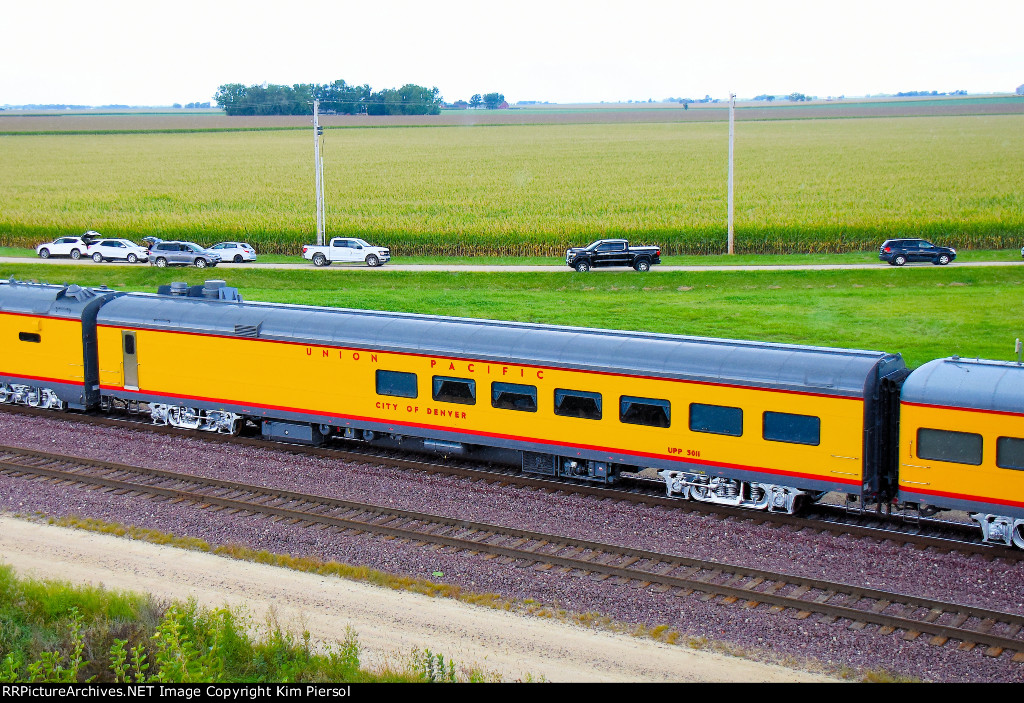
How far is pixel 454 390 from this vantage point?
23.1m

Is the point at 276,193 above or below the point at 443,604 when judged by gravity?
above

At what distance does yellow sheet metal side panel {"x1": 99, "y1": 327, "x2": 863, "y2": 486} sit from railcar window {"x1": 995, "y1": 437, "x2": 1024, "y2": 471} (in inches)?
86.8

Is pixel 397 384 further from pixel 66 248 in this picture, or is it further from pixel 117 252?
pixel 66 248

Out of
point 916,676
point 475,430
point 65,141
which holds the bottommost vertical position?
point 916,676

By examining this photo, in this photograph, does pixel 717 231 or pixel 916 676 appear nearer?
pixel 916 676

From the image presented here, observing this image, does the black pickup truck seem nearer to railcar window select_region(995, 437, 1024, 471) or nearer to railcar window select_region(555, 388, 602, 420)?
railcar window select_region(555, 388, 602, 420)

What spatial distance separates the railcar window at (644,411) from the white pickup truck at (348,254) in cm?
4062

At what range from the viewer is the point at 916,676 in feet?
47.5

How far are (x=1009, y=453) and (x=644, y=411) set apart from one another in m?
6.44

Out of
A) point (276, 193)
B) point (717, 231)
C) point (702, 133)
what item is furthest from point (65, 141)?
point (717, 231)

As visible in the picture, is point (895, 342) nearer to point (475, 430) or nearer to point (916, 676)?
point (475, 430)

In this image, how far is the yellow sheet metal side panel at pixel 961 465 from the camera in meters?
17.8

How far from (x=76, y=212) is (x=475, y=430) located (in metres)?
68.2

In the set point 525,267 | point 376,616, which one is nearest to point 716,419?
point 376,616
